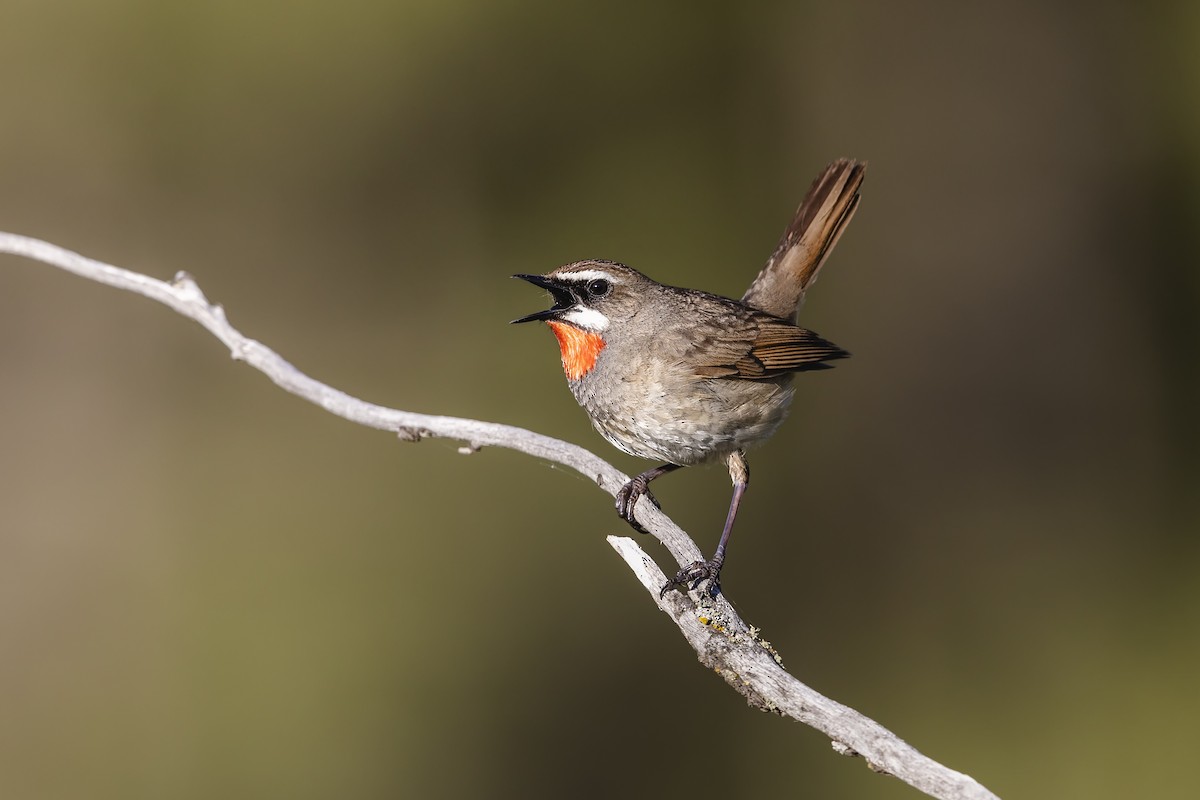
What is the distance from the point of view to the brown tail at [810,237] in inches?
163

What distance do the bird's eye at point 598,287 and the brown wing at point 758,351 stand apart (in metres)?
0.35

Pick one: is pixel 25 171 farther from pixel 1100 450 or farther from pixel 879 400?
pixel 1100 450

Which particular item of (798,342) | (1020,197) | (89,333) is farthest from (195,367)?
(1020,197)

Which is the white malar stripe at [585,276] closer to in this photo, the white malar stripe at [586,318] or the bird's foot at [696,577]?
the white malar stripe at [586,318]

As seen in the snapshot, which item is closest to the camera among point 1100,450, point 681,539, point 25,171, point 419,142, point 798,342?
point 681,539

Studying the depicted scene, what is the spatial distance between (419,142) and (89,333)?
217 centimetres

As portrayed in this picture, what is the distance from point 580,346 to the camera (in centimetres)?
362

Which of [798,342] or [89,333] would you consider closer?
[798,342]

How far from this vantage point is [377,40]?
20.5ft

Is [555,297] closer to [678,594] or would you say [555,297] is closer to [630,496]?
[630,496]

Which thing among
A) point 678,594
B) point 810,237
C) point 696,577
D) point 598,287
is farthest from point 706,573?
point 810,237

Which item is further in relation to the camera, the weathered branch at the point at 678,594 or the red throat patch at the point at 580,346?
the red throat patch at the point at 580,346

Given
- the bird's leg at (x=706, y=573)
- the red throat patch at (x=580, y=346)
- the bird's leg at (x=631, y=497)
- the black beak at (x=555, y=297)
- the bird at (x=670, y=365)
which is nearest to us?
the bird's leg at (x=706, y=573)

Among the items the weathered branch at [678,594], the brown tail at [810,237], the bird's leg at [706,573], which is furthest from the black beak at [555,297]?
the brown tail at [810,237]
